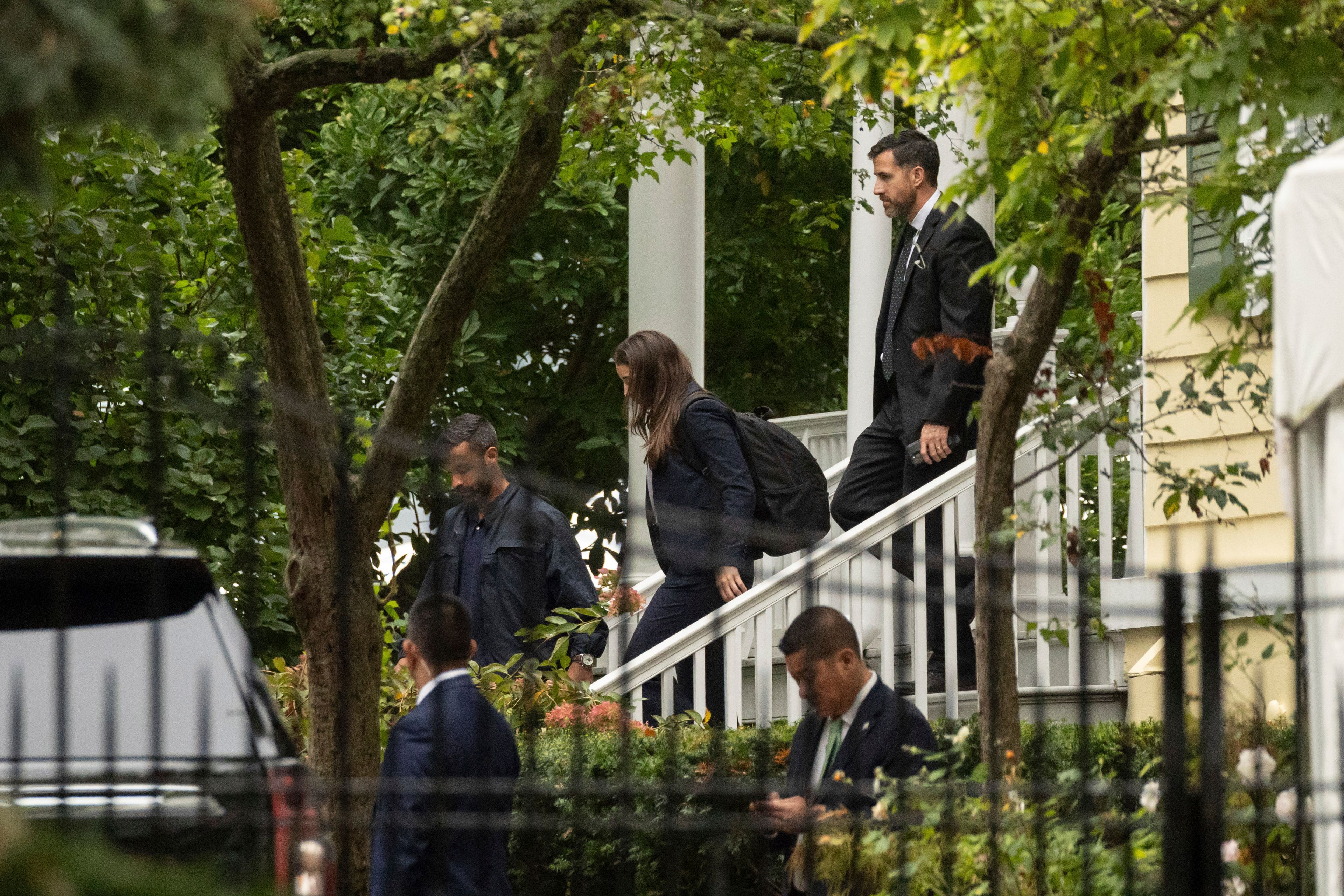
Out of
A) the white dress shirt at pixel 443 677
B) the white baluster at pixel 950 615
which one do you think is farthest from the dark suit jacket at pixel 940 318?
the white dress shirt at pixel 443 677

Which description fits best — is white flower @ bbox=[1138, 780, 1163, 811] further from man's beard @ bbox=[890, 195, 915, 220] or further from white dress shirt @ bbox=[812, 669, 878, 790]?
man's beard @ bbox=[890, 195, 915, 220]

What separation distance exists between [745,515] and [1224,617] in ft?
6.44

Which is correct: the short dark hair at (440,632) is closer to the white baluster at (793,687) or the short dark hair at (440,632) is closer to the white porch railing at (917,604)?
the white porch railing at (917,604)

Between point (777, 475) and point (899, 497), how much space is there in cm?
106

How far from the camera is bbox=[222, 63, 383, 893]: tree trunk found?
5383 millimetres

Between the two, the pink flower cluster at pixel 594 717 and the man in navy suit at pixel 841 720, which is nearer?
the man in navy suit at pixel 841 720

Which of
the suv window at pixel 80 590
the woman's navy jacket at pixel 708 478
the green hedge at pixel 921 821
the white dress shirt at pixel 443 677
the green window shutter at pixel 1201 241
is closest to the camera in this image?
the suv window at pixel 80 590

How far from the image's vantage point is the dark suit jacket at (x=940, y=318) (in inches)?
252

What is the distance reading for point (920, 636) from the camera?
21.7ft

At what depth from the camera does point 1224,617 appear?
6410mm

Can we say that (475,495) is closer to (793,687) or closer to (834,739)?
(834,739)

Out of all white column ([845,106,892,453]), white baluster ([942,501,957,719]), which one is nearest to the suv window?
white baluster ([942,501,957,719])

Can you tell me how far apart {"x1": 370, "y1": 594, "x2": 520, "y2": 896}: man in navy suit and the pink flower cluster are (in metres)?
1.72

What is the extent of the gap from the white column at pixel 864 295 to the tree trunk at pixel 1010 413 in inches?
215
